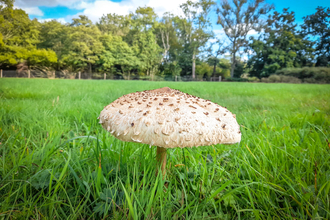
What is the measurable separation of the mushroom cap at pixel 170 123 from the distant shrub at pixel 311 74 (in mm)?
30584

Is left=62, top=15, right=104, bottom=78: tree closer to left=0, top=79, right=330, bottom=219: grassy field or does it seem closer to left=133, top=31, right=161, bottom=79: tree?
left=133, top=31, right=161, bottom=79: tree

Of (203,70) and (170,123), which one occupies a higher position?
(203,70)

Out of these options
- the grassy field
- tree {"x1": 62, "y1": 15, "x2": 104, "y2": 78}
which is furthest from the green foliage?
the grassy field

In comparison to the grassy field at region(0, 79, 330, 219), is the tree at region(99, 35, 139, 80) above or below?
above

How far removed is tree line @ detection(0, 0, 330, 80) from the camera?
101 feet

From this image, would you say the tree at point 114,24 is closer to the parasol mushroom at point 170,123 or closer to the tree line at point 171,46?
the tree line at point 171,46

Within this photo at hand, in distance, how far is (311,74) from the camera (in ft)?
84.0

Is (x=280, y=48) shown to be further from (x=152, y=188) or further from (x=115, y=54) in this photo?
(x=152, y=188)

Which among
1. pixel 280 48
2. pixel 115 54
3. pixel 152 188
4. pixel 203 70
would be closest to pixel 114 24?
pixel 115 54

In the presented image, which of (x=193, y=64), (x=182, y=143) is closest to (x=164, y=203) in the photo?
(x=182, y=143)

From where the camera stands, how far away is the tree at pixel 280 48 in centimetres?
3002

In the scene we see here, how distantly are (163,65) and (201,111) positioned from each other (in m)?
41.7

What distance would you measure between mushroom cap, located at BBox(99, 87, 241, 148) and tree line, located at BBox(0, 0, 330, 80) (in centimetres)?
3311

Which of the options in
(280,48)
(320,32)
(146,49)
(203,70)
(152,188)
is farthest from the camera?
(203,70)
